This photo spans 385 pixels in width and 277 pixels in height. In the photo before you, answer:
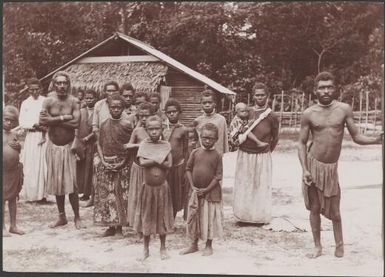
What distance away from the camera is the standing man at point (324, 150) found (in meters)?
4.14

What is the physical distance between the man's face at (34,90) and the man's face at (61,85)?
125 cm

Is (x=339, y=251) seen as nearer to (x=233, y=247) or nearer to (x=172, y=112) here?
(x=233, y=247)

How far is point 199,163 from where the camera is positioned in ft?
14.3

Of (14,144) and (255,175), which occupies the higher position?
(14,144)

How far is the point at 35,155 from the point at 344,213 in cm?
408

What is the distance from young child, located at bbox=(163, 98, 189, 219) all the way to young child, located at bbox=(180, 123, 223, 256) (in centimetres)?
55

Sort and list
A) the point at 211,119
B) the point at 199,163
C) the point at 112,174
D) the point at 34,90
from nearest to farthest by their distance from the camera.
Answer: the point at 199,163 → the point at 112,174 → the point at 211,119 → the point at 34,90

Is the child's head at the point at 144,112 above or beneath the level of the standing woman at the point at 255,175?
above

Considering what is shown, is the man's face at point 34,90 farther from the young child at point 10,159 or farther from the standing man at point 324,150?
the standing man at point 324,150

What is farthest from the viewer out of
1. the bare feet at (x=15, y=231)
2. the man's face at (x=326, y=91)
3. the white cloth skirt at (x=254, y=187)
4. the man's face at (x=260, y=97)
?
the white cloth skirt at (x=254, y=187)

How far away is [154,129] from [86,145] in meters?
2.51

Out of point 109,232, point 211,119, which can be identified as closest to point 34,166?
point 109,232

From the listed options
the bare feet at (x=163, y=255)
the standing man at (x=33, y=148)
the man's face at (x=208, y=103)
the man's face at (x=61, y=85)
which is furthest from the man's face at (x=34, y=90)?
the bare feet at (x=163, y=255)

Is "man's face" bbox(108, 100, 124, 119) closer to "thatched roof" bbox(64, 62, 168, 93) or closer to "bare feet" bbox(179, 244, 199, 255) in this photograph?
"bare feet" bbox(179, 244, 199, 255)
